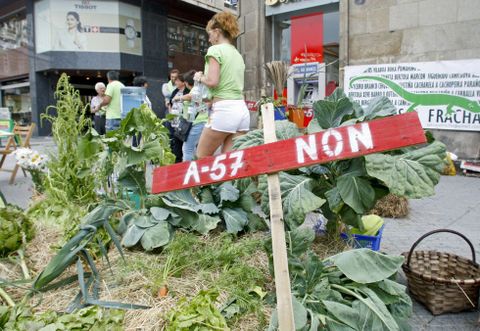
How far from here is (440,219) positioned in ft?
14.3

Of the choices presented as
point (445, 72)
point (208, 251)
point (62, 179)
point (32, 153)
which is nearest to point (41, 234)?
point (62, 179)

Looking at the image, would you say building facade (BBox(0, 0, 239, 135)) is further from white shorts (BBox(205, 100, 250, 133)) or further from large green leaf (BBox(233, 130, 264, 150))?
large green leaf (BBox(233, 130, 264, 150))

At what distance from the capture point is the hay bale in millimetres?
4426

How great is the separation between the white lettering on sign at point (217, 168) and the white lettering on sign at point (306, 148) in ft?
0.77

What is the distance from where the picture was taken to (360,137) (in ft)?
4.91

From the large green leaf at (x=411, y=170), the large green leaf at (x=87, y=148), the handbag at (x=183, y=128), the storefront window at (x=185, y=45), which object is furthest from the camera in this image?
the storefront window at (x=185, y=45)

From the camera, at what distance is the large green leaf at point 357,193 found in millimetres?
2166

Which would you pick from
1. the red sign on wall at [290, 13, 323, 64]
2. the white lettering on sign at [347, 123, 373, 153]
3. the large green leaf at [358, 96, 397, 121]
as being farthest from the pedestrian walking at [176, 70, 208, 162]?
the red sign on wall at [290, 13, 323, 64]

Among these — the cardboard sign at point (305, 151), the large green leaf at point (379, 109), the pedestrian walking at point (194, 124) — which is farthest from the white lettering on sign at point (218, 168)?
the pedestrian walking at point (194, 124)

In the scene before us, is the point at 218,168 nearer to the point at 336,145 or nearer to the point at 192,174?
the point at 192,174

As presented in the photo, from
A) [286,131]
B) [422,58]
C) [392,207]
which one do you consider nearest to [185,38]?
[422,58]

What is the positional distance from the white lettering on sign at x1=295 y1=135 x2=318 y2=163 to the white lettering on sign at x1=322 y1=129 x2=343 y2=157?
38mm

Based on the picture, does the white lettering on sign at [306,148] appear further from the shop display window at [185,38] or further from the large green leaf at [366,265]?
the shop display window at [185,38]

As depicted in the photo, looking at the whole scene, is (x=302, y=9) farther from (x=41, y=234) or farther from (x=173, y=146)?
(x=41, y=234)
